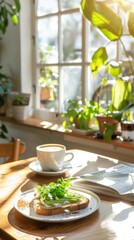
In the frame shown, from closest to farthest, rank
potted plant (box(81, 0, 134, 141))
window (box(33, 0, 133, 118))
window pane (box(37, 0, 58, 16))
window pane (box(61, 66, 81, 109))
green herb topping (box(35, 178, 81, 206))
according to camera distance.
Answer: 1. green herb topping (box(35, 178, 81, 206))
2. potted plant (box(81, 0, 134, 141))
3. window (box(33, 0, 133, 118))
4. window pane (box(61, 66, 81, 109))
5. window pane (box(37, 0, 58, 16))

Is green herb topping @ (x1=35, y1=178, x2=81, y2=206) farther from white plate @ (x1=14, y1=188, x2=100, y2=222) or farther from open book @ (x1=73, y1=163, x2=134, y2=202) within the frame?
→ open book @ (x1=73, y1=163, x2=134, y2=202)

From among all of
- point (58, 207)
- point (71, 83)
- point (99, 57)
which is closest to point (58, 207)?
point (58, 207)

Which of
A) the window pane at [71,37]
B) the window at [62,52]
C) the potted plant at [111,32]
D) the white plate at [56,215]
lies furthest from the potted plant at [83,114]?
the white plate at [56,215]

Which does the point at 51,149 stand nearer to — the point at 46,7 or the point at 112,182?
the point at 112,182

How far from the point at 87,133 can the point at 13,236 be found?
1.30m

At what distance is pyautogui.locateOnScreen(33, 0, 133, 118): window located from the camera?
2381 mm

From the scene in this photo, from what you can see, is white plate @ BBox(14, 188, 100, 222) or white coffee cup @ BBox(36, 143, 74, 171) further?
white coffee cup @ BBox(36, 143, 74, 171)

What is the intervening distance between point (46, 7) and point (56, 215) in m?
2.16

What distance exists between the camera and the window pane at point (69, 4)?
243cm

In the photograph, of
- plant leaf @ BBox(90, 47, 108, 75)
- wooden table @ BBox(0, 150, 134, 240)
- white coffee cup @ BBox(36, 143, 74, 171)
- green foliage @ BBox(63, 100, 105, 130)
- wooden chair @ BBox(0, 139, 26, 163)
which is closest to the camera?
wooden table @ BBox(0, 150, 134, 240)

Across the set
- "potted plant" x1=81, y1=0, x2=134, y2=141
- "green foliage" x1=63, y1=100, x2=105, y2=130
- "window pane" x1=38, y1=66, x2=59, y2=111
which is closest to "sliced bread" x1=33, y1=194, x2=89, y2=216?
"potted plant" x1=81, y1=0, x2=134, y2=141

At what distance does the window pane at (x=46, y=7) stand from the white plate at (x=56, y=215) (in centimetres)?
191

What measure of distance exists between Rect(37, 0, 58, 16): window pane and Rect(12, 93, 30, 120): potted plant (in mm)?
685

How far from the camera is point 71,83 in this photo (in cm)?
255
